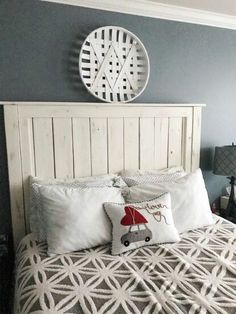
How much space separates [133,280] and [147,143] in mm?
1219

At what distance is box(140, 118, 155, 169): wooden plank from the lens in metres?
2.25

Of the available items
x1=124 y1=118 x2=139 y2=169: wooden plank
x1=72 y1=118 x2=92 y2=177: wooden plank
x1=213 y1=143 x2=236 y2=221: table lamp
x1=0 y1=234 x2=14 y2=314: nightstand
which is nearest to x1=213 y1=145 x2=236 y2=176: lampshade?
x1=213 y1=143 x2=236 y2=221: table lamp

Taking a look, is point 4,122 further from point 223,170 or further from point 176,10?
point 223,170

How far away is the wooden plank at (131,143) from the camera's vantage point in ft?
7.20

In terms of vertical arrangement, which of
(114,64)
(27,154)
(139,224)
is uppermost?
(114,64)

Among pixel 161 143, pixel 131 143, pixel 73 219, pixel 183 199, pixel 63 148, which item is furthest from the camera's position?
pixel 161 143

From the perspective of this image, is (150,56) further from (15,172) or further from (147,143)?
(15,172)

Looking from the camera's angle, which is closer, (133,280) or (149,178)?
(133,280)

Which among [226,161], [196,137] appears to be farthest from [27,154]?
[226,161]

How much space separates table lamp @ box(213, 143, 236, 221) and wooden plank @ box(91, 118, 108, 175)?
3.29ft

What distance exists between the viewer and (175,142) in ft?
7.86

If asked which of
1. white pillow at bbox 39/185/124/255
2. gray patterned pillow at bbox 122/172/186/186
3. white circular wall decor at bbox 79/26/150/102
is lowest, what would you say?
white pillow at bbox 39/185/124/255

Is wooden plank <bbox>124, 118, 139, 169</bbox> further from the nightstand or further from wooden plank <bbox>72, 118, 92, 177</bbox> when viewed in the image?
the nightstand

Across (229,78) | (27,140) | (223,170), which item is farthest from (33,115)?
(229,78)
